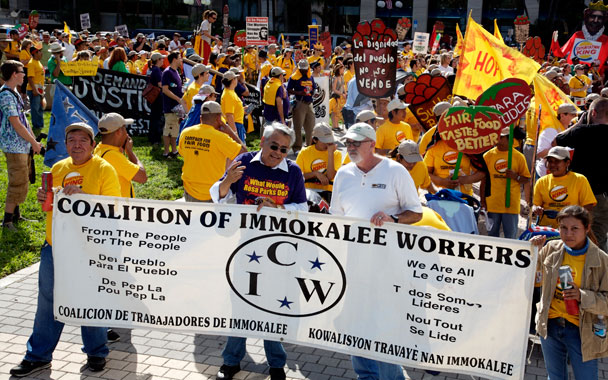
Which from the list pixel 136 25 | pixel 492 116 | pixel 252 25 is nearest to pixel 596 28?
pixel 252 25

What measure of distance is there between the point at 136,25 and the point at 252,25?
40.8 metres

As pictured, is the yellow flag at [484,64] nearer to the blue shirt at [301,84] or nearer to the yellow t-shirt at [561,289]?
the yellow t-shirt at [561,289]

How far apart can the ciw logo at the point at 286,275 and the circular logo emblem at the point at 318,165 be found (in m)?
2.86

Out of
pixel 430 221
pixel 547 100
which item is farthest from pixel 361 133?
pixel 547 100

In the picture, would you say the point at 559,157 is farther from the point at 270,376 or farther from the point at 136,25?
the point at 136,25

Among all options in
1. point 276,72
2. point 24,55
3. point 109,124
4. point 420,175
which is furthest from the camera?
point 24,55

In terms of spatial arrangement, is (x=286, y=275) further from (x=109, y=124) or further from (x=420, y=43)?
(x=420, y=43)

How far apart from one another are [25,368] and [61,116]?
3032mm

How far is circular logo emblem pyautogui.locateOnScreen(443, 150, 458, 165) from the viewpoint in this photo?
781 cm

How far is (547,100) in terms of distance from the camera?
344 inches

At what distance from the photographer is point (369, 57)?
29.8ft

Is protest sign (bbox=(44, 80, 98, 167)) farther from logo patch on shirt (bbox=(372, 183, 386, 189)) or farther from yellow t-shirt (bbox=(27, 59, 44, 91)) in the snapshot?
yellow t-shirt (bbox=(27, 59, 44, 91))

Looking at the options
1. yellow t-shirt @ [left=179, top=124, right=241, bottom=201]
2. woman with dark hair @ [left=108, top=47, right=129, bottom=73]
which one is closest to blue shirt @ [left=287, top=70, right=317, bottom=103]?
woman with dark hair @ [left=108, top=47, right=129, bottom=73]

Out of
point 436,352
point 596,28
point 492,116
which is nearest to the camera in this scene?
point 436,352
